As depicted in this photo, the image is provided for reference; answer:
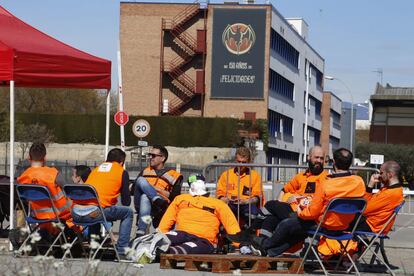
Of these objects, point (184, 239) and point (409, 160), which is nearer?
point (184, 239)

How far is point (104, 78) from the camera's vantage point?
1530cm

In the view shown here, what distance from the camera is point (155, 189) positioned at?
14016 millimetres

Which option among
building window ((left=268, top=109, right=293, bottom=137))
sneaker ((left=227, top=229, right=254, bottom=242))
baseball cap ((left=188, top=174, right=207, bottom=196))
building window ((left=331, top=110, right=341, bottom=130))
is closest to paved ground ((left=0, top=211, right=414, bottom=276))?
sneaker ((left=227, top=229, right=254, bottom=242))

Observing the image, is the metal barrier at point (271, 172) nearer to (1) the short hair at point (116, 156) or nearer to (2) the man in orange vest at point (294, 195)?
(2) the man in orange vest at point (294, 195)

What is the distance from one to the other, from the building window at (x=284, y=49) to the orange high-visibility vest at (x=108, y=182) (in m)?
69.2

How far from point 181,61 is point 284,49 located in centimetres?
1337

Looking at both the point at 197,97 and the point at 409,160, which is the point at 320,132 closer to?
the point at 197,97

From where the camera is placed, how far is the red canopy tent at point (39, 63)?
13.6 meters

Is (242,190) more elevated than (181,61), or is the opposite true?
(181,61)

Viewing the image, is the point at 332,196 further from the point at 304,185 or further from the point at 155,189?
the point at 155,189

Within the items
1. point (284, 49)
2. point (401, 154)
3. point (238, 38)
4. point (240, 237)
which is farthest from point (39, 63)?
point (284, 49)

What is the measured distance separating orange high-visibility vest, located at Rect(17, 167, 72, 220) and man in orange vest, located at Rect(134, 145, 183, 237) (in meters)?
1.26

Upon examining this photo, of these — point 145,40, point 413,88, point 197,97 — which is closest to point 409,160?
point 413,88

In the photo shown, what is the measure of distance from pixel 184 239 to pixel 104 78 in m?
3.81
